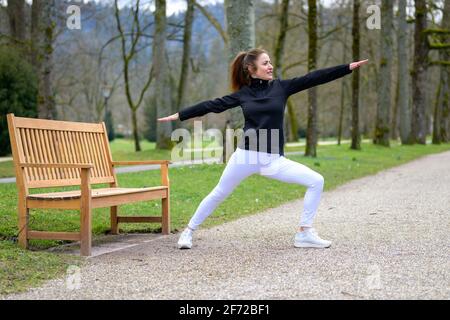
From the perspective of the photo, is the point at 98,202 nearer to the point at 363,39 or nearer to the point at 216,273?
the point at 216,273

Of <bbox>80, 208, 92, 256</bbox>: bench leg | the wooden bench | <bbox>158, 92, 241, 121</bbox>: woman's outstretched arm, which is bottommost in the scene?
<bbox>80, 208, 92, 256</bbox>: bench leg

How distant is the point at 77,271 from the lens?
5.47 meters

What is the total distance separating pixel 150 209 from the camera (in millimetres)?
9664

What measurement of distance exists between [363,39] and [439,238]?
34.1m

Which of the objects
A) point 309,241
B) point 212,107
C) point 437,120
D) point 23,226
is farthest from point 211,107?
point 437,120

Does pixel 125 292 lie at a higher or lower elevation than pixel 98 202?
lower

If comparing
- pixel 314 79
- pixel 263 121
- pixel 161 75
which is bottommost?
pixel 263 121

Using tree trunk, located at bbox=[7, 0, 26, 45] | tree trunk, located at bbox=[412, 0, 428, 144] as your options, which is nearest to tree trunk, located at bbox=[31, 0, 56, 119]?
tree trunk, located at bbox=[7, 0, 26, 45]

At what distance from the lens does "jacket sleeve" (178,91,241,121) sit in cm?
645

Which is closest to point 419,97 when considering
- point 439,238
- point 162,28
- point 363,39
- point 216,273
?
point 363,39

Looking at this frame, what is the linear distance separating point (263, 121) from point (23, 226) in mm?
2664

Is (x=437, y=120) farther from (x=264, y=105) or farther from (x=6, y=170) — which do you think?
(x=264, y=105)

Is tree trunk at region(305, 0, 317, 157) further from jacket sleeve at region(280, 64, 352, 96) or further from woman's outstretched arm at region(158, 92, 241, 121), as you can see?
woman's outstretched arm at region(158, 92, 241, 121)

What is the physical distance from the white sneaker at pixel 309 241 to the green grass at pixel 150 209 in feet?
7.00
